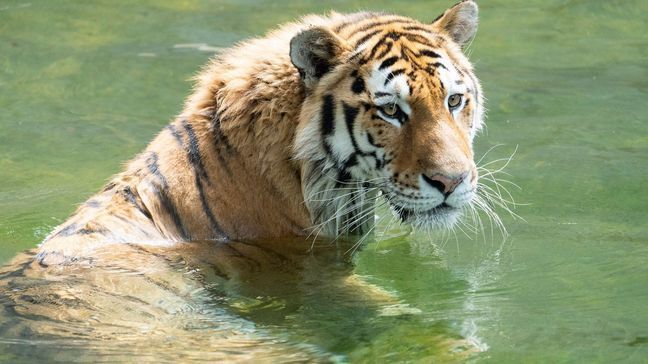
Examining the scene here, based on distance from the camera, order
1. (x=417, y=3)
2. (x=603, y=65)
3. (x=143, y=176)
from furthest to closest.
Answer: (x=417, y=3) → (x=603, y=65) → (x=143, y=176)

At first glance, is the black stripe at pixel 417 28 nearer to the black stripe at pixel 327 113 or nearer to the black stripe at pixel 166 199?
the black stripe at pixel 327 113

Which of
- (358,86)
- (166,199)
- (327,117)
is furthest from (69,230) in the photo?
(358,86)

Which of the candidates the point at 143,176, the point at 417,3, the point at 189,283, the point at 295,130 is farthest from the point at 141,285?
the point at 417,3

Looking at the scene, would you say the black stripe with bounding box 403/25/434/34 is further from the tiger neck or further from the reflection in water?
the reflection in water

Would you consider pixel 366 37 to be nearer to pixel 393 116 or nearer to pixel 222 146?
pixel 393 116

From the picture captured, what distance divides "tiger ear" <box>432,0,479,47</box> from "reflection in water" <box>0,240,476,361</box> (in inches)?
35.2

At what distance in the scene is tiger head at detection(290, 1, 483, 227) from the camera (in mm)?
3922

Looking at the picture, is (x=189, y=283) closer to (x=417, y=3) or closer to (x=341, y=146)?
(x=341, y=146)

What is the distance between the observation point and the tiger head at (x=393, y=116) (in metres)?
3.92

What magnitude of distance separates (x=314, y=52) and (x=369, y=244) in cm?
91

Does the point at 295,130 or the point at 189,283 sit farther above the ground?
the point at 295,130

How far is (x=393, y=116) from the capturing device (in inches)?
158

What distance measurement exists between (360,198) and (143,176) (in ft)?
2.59

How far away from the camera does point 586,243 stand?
4.68 metres
